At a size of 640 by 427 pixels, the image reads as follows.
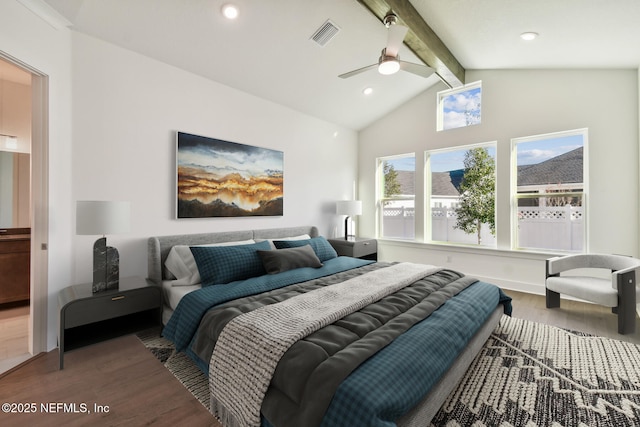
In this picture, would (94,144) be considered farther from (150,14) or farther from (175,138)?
(150,14)

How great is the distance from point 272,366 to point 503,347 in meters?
2.14

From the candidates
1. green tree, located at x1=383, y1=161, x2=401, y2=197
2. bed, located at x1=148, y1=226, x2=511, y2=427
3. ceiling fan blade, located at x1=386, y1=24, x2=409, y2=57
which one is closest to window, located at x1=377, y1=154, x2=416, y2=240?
green tree, located at x1=383, y1=161, x2=401, y2=197

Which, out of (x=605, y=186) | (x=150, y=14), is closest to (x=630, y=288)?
(x=605, y=186)

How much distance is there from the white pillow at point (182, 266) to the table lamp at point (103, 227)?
50 centimetres

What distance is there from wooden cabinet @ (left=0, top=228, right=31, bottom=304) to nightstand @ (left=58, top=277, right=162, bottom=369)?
62.1 inches

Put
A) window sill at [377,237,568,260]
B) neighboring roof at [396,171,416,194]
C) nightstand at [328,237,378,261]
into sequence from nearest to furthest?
window sill at [377,237,568,260] → nightstand at [328,237,378,261] → neighboring roof at [396,171,416,194]

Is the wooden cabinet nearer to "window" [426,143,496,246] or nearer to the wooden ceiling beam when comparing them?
the wooden ceiling beam

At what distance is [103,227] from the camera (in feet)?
7.88

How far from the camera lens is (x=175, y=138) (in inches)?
131

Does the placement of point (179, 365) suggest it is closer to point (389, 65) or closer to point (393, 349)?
point (393, 349)

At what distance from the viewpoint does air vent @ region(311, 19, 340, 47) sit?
10.2 feet

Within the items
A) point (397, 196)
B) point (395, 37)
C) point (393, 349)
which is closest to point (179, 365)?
point (393, 349)

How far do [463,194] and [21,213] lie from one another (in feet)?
20.3

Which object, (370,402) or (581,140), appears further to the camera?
(581,140)
